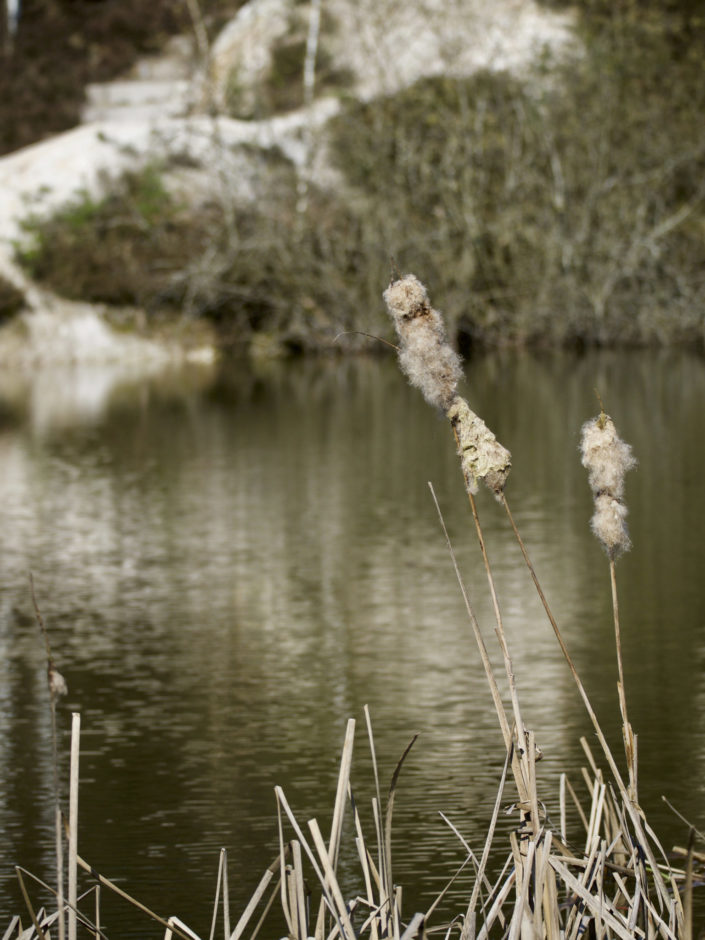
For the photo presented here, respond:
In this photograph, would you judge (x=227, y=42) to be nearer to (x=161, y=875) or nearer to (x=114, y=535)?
(x=114, y=535)

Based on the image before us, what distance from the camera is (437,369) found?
7.93ft

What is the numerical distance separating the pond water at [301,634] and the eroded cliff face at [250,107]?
15272 mm

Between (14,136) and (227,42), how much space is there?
506cm

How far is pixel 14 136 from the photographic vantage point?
35.3 m

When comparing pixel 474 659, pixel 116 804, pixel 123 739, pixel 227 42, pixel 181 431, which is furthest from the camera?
pixel 227 42

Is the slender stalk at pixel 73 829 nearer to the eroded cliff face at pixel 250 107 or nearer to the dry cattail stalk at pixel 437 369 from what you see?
the dry cattail stalk at pixel 437 369

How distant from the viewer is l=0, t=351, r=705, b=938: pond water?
14.4 feet

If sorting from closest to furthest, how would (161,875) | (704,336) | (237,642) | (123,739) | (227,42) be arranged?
(161,875)
(123,739)
(237,642)
(704,336)
(227,42)

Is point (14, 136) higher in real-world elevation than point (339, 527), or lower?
higher

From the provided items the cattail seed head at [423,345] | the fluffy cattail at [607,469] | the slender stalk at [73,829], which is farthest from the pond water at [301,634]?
the cattail seed head at [423,345]

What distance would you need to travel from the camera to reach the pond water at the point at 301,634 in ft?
14.4

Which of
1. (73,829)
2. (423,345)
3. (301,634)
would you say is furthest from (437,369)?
(301,634)

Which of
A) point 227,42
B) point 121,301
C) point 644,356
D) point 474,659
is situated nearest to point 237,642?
point 474,659

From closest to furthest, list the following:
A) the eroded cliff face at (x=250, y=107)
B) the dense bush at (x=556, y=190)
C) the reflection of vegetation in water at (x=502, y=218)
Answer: the dense bush at (x=556, y=190), the reflection of vegetation in water at (x=502, y=218), the eroded cliff face at (x=250, y=107)
